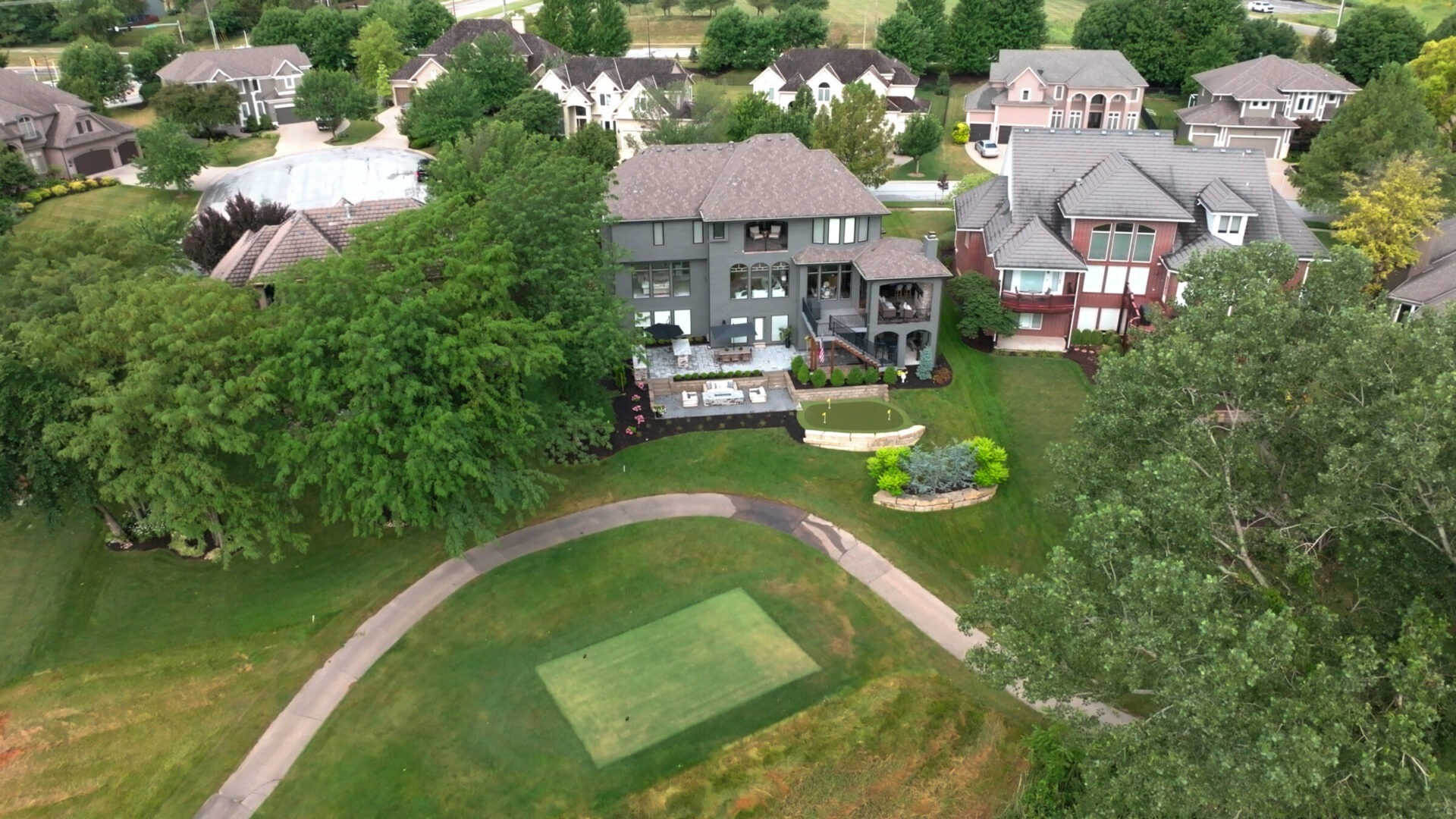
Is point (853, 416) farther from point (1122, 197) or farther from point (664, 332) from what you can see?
point (1122, 197)

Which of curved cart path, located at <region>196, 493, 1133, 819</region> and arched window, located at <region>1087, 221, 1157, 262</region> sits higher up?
arched window, located at <region>1087, 221, 1157, 262</region>

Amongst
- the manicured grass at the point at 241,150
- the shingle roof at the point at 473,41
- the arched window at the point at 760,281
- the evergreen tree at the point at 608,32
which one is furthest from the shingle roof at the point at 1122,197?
the evergreen tree at the point at 608,32

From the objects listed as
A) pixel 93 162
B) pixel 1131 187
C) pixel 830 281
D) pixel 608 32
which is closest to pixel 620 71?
pixel 608 32

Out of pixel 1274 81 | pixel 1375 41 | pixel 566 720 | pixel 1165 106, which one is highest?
pixel 1375 41

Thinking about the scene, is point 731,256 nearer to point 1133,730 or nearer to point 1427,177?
point 1133,730

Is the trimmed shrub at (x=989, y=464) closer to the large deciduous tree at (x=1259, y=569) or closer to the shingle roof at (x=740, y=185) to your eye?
the large deciduous tree at (x=1259, y=569)

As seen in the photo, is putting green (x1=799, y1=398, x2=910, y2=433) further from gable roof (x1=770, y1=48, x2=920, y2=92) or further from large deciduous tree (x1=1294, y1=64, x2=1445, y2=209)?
gable roof (x1=770, y1=48, x2=920, y2=92)

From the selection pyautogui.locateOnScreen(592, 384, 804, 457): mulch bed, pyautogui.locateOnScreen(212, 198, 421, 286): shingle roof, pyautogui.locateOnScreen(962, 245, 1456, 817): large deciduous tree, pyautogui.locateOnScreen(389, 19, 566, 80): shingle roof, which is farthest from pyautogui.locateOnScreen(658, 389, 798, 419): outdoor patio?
pyautogui.locateOnScreen(389, 19, 566, 80): shingle roof
